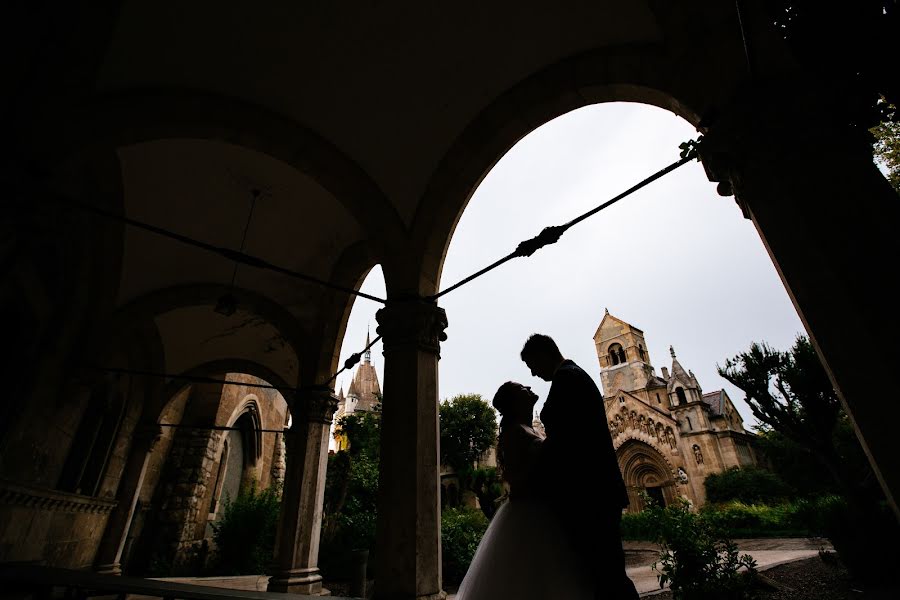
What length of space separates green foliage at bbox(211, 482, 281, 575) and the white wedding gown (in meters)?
10.7

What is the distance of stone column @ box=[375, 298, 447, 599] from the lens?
311cm

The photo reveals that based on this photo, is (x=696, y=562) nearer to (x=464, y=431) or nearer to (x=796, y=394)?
(x=796, y=394)

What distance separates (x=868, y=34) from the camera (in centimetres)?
254

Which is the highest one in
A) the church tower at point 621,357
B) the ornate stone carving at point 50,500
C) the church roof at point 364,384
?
the church roof at point 364,384

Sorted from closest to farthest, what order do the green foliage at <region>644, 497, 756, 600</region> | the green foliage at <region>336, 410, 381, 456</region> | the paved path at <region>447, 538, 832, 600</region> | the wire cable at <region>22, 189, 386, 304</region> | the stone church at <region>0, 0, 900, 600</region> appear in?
the stone church at <region>0, 0, 900, 600</region> < the wire cable at <region>22, 189, 386, 304</region> < the green foliage at <region>644, 497, 756, 600</region> < the paved path at <region>447, 538, 832, 600</region> < the green foliage at <region>336, 410, 381, 456</region>

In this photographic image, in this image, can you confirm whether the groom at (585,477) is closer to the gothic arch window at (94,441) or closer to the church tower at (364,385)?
the gothic arch window at (94,441)

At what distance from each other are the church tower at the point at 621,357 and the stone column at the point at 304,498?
29.9 meters

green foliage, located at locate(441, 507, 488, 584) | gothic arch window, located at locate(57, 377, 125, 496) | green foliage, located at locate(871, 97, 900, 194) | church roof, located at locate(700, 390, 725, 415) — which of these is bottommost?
green foliage, located at locate(441, 507, 488, 584)

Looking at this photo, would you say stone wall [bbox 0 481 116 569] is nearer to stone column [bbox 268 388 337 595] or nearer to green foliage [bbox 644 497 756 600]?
stone column [bbox 268 388 337 595]

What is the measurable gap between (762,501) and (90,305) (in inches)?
1063

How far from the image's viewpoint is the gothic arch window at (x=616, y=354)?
115 ft

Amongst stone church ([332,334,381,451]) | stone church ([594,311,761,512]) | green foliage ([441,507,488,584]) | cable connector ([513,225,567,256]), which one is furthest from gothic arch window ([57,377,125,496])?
stone church ([332,334,381,451])

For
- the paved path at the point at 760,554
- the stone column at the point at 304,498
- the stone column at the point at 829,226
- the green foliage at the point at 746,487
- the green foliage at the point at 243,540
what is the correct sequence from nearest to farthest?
the stone column at the point at 829,226
the stone column at the point at 304,498
the paved path at the point at 760,554
the green foliage at the point at 243,540
the green foliage at the point at 746,487

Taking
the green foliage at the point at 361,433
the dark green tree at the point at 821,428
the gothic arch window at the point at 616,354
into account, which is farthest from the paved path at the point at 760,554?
the gothic arch window at the point at 616,354
